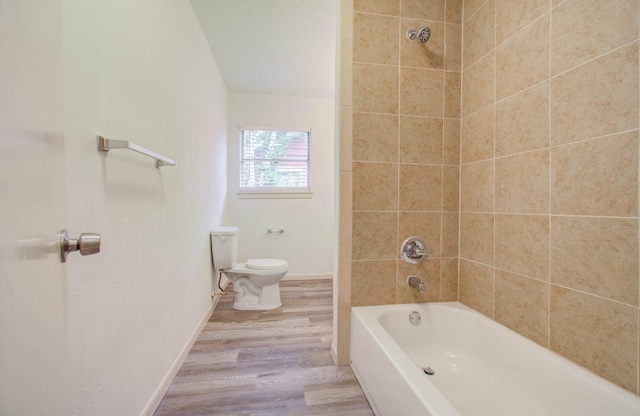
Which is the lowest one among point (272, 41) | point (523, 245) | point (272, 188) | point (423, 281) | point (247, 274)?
point (247, 274)

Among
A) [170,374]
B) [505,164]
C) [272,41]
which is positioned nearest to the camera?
[505,164]

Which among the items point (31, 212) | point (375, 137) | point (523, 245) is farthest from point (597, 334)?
point (31, 212)

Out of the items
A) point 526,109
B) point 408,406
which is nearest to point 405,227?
point 526,109

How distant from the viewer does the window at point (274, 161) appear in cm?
321

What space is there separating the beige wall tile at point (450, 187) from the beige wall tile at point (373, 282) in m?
0.52

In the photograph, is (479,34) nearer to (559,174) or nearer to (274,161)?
(559,174)

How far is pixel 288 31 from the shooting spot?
2.06 m

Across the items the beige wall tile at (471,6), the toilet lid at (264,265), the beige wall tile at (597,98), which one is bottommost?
the toilet lid at (264,265)

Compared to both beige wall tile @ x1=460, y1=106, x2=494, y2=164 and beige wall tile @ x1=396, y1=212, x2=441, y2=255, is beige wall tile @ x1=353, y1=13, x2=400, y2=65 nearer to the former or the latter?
beige wall tile @ x1=460, y1=106, x2=494, y2=164

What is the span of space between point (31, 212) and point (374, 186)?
141cm

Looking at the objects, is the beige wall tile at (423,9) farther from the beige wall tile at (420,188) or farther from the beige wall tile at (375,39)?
the beige wall tile at (420,188)

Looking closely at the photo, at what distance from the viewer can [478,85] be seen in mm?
1476

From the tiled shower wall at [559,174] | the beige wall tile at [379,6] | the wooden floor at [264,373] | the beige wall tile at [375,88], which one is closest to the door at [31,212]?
the wooden floor at [264,373]

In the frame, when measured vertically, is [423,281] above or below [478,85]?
below
